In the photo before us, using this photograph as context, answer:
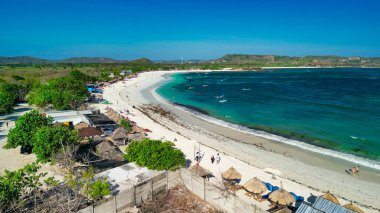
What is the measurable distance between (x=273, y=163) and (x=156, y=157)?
1193cm

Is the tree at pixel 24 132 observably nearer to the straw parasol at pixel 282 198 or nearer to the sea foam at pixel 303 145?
the straw parasol at pixel 282 198

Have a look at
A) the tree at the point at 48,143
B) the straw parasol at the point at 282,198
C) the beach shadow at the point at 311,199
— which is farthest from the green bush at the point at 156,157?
the beach shadow at the point at 311,199

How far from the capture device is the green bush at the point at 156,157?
19.4 meters

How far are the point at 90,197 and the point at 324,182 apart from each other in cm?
1744

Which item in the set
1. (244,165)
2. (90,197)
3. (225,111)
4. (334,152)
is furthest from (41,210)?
(225,111)

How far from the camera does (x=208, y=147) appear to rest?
96.8 ft

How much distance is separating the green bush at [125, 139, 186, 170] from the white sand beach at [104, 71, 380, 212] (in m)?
4.72

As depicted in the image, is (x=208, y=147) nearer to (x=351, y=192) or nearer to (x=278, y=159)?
(x=278, y=159)

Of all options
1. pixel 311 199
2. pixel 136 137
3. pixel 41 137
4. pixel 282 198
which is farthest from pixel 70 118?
pixel 311 199

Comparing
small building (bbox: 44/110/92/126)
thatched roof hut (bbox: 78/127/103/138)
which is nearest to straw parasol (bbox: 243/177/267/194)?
thatched roof hut (bbox: 78/127/103/138)

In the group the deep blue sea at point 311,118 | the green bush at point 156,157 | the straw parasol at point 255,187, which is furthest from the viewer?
the deep blue sea at point 311,118

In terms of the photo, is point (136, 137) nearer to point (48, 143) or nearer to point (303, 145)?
point (48, 143)

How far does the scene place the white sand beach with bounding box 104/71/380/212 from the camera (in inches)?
815

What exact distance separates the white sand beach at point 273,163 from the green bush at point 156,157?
472cm
